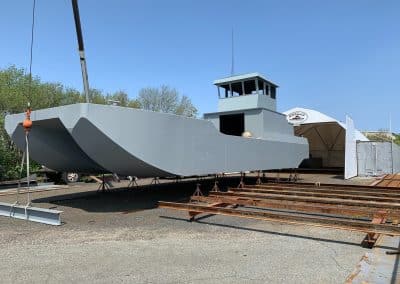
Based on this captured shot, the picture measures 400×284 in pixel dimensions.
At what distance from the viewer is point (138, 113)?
891 cm

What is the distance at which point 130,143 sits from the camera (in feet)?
28.2

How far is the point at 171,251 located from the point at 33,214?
4119 mm

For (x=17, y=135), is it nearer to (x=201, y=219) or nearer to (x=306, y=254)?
(x=201, y=219)

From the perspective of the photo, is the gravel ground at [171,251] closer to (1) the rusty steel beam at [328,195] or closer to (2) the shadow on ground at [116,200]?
(2) the shadow on ground at [116,200]

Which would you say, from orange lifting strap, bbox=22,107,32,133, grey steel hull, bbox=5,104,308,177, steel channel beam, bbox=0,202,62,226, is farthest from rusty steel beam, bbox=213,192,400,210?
orange lifting strap, bbox=22,107,32,133

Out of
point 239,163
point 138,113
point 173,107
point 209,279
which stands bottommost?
point 209,279

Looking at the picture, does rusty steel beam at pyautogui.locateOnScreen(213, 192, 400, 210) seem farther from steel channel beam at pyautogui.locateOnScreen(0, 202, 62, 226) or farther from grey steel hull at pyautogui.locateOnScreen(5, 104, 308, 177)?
steel channel beam at pyautogui.locateOnScreen(0, 202, 62, 226)

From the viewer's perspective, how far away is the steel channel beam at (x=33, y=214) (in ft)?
26.2

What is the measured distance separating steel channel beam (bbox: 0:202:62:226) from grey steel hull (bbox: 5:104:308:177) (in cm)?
159

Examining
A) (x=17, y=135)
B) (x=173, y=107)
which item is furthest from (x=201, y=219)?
(x=173, y=107)

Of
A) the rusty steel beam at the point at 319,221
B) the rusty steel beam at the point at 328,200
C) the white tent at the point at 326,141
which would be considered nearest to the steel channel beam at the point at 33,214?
the rusty steel beam at the point at 319,221

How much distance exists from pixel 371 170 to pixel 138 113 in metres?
19.0

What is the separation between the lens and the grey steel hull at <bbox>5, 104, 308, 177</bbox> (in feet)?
27.3

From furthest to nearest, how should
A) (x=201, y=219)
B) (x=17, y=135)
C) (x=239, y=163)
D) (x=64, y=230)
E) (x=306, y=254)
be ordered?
1. (x=239, y=163)
2. (x=17, y=135)
3. (x=201, y=219)
4. (x=64, y=230)
5. (x=306, y=254)
